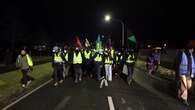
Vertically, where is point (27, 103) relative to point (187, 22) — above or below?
below

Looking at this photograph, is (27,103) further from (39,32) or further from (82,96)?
(39,32)

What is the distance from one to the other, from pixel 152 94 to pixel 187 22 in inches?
1725

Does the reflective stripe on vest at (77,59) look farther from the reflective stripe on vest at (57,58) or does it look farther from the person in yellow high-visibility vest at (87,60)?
the person in yellow high-visibility vest at (87,60)

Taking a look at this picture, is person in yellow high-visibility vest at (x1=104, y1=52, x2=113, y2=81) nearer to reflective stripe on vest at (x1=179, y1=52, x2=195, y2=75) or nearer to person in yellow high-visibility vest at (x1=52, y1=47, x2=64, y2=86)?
person in yellow high-visibility vest at (x1=52, y1=47, x2=64, y2=86)

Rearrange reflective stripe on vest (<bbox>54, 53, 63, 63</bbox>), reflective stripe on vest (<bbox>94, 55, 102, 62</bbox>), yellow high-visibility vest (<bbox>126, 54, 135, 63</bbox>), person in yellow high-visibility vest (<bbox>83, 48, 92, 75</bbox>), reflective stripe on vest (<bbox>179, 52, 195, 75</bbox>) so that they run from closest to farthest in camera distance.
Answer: reflective stripe on vest (<bbox>179, 52, 195, 75</bbox>)
reflective stripe on vest (<bbox>54, 53, 63, 63</bbox>)
yellow high-visibility vest (<bbox>126, 54, 135, 63</bbox>)
reflective stripe on vest (<bbox>94, 55, 102, 62</bbox>)
person in yellow high-visibility vest (<bbox>83, 48, 92, 75</bbox>)

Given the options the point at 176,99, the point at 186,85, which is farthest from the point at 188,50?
the point at 176,99

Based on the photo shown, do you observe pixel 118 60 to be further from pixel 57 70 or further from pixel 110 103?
pixel 110 103

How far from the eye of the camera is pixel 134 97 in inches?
575

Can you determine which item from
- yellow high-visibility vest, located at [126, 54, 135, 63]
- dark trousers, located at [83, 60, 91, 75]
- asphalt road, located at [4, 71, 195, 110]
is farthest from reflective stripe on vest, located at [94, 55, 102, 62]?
asphalt road, located at [4, 71, 195, 110]

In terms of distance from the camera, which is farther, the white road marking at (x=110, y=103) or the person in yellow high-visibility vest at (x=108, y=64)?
the person in yellow high-visibility vest at (x=108, y=64)

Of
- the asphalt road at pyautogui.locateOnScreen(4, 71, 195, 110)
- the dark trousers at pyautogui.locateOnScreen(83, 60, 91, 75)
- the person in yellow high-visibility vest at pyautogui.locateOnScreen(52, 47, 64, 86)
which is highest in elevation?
the person in yellow high-visibility vest at pyautogui.locateOnScreen(52, 47, 64, 86)

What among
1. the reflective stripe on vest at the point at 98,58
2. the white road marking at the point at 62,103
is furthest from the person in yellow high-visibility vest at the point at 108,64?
the white road marking at the point at 62,103

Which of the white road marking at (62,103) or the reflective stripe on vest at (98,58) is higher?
the reflective stripe on vest at (98,58)

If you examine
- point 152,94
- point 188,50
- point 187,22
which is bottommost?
point 152,94
